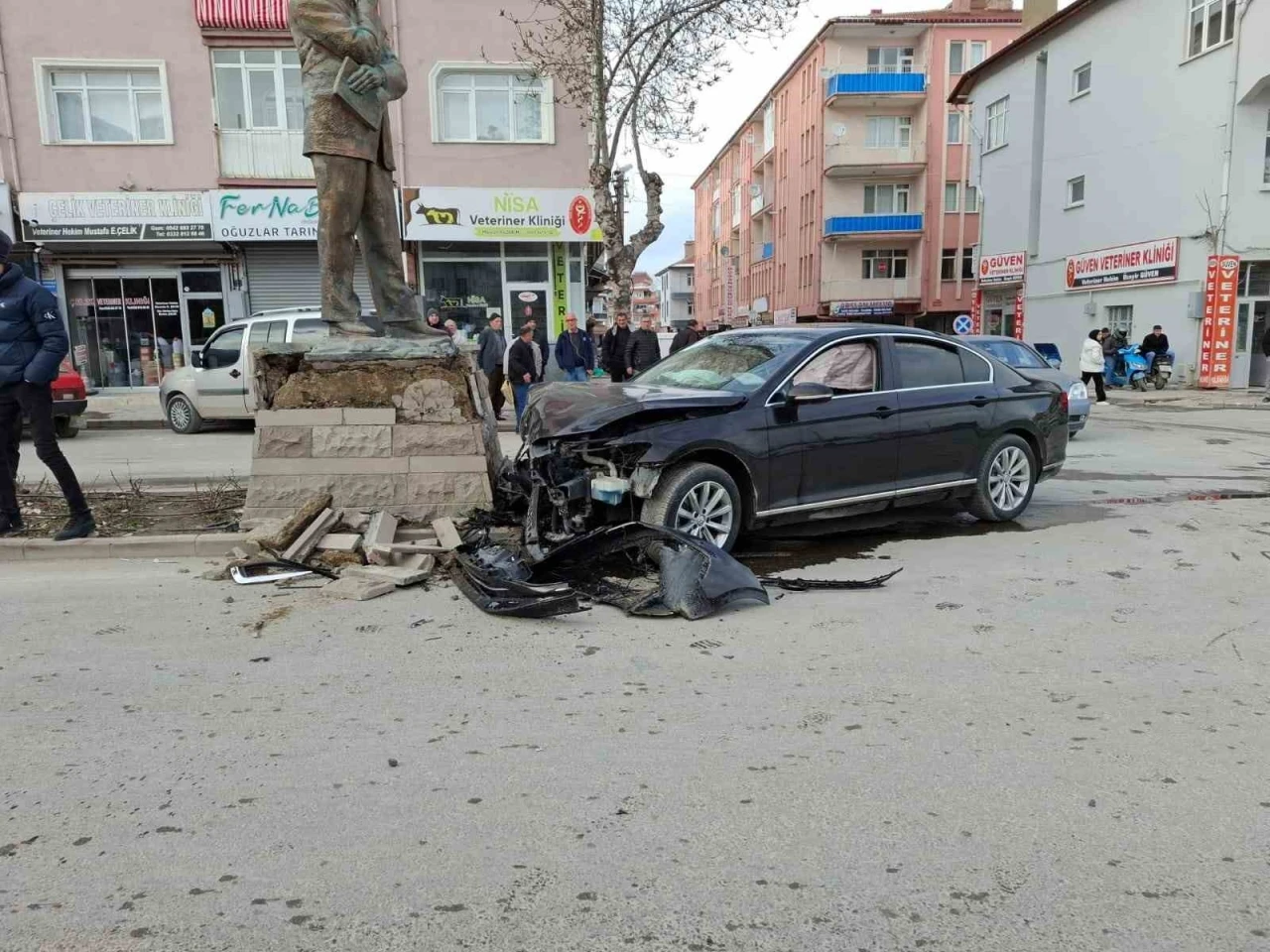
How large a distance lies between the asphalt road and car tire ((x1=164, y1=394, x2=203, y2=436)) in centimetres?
985

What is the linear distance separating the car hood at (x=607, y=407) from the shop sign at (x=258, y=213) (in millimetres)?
15673

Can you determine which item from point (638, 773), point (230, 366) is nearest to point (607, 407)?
point (638, 773)

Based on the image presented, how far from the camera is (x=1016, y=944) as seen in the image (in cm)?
238

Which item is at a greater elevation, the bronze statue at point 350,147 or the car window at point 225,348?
the bronze statue at point 350,147

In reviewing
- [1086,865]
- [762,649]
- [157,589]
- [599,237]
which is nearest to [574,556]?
[762,649]

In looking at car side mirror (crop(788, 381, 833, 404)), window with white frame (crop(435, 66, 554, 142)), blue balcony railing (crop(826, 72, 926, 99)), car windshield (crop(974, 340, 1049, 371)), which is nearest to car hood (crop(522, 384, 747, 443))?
car side mirror (crop(788, 381, 833, 404))

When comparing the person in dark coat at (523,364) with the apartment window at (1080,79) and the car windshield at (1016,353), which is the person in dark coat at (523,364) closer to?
the car windshield at (1016,353)

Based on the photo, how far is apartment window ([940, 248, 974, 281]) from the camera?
44406 mm

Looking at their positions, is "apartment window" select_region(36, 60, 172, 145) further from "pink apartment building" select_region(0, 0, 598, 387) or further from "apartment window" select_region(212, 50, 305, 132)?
"apartment window" select_region(212, 50, 305, 132)

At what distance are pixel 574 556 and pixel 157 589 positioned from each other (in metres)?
2.58

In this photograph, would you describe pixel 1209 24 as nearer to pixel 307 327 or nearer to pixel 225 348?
pixel 307 327

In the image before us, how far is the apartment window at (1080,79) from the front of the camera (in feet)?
89.4

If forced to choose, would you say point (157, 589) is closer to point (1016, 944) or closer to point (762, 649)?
point (762, 649)

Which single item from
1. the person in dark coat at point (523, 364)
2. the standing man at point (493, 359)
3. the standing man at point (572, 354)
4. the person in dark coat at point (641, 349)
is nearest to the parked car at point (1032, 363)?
the person in dark coat at point (641, 349)
